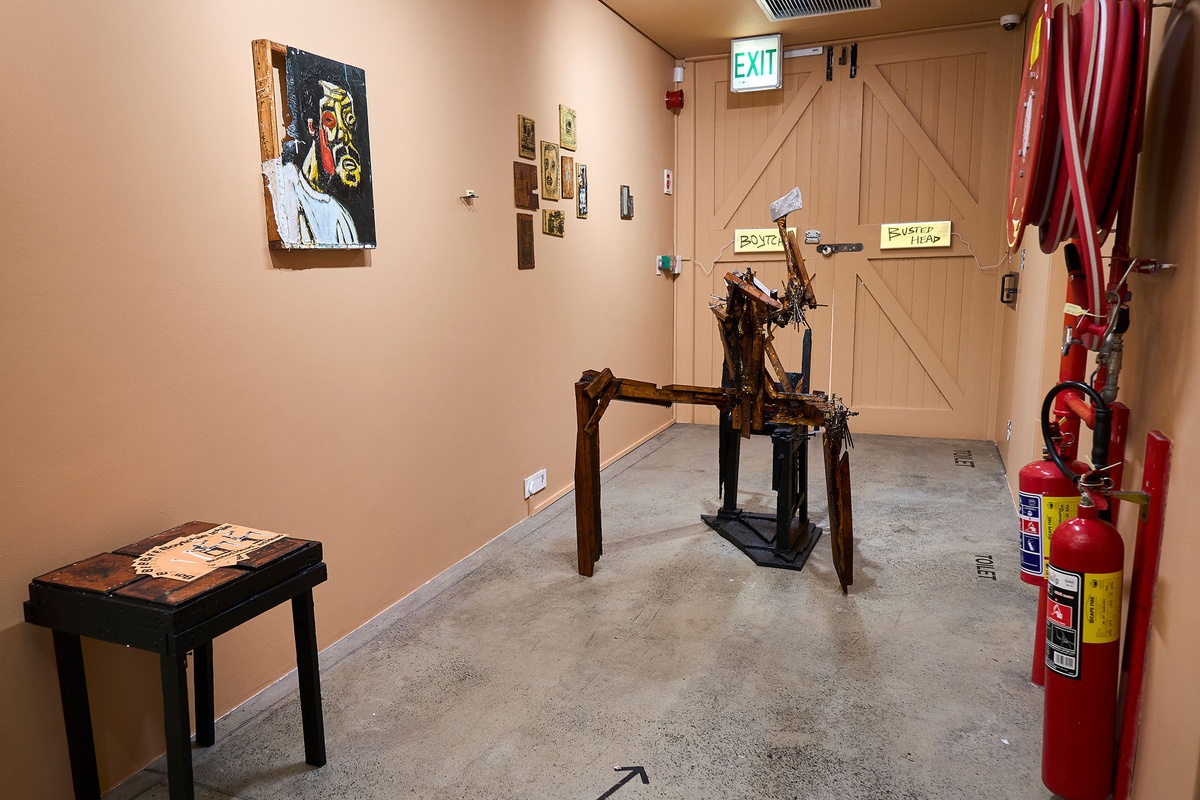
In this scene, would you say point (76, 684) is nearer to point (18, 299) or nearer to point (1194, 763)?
point (18, 299)

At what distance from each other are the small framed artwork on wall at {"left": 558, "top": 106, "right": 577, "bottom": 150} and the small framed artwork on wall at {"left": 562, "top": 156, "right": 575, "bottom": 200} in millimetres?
70

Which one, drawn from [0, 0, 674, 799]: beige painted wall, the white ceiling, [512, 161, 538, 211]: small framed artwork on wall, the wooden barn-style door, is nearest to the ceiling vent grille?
the white ceiling

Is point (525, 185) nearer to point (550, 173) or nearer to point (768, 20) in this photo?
point (550, 173)

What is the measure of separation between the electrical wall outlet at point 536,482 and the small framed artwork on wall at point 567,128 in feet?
5.77

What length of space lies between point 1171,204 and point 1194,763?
111cm

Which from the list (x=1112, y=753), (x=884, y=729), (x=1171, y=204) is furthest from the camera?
(x=884, y=729)

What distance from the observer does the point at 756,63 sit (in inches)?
219

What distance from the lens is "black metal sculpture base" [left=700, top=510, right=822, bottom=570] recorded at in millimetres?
3330

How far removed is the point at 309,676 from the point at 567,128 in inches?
125

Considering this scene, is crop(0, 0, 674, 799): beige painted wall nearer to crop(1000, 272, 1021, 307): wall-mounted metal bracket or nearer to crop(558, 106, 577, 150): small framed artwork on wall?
crop(558, 106, 577, 150): small framed artwork on wall

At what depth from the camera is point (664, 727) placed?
7.18 ft

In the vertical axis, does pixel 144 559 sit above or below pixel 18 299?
below

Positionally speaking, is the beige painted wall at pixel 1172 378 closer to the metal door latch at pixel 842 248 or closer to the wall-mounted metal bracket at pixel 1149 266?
the wall-mounted metal bracket at pixel 1149 266

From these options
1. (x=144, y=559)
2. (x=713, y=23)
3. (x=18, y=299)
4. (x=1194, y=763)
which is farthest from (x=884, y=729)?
(x=713, y=23)
